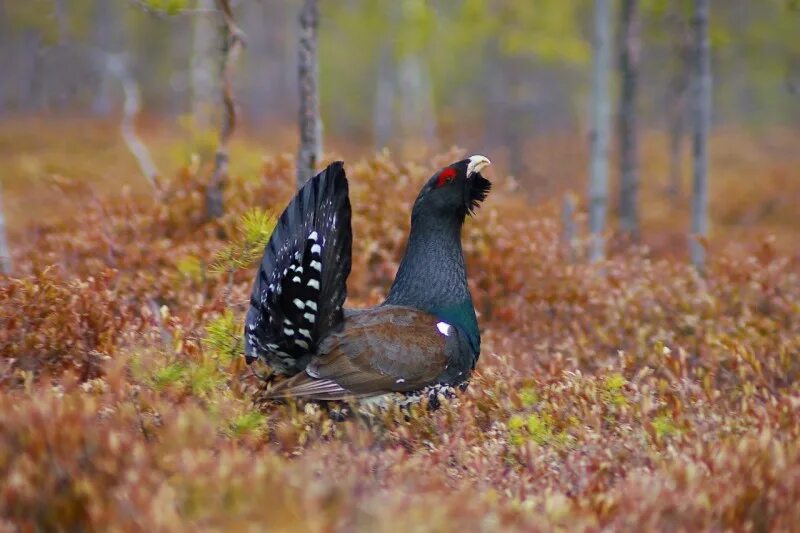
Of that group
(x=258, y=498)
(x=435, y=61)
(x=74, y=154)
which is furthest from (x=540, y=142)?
(x=258, y=498)

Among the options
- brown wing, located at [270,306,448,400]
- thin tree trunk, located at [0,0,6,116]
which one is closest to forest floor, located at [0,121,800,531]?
brown wing, located at [270,306,448,400]

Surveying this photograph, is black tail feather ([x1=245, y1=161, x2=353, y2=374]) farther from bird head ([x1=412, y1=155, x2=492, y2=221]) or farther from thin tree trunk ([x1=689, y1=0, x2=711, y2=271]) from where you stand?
thin tree trunk ([x1=689, y1=0, x2=711, y2=271])

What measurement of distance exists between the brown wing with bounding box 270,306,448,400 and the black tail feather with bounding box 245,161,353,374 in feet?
0.50

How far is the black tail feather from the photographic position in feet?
15.4

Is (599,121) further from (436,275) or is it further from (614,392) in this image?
(614,392)

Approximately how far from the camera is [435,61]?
36719 mm

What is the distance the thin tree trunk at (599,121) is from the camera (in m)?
11.9

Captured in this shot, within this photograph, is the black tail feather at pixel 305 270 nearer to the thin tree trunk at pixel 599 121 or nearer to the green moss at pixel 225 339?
the green moss at pixel 225 339

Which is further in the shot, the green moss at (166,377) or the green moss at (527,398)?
the green moss at (527,398)

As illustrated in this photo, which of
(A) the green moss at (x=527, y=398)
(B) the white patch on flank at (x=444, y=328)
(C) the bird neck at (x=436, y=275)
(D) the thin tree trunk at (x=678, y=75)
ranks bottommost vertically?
(A) the green moss at (x=527, y=398)

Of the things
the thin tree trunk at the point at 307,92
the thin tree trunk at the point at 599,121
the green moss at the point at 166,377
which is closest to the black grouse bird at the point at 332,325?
the green moss at the point at 166,377

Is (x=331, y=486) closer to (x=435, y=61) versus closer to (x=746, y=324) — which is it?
(x=746, y=324)

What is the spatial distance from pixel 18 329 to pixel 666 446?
12.6 ft

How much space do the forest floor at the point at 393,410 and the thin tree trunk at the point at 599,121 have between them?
219 centimetres
